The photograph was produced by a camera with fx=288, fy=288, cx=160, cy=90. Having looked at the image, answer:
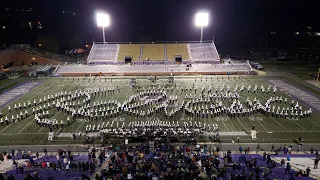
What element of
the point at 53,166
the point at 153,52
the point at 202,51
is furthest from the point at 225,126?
Result: the point at 153,52

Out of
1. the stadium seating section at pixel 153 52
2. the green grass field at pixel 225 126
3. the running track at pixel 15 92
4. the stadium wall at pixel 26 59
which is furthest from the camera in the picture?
the stadium wall at pixel 26 59

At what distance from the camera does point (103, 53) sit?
54.3 meters

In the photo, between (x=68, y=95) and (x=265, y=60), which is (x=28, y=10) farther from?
(x=265, y=60)

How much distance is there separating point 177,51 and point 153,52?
180 inches

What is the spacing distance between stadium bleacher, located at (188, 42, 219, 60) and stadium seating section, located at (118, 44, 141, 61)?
9.97 m

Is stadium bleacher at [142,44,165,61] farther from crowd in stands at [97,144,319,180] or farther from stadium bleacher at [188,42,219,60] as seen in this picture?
crowd in stands at [97,144,319,180]

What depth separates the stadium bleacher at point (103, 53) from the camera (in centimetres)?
5216

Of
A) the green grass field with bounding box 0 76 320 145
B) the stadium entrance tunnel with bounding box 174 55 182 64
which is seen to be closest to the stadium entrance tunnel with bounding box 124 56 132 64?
the stadium entrance tunnel with bounding box 174 55 182 64

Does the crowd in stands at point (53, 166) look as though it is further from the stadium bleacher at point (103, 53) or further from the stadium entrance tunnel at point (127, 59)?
the stadium bleacher at point (103, 53)

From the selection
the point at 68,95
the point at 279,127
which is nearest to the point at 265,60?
the point at 279,127

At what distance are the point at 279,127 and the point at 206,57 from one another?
2929cm

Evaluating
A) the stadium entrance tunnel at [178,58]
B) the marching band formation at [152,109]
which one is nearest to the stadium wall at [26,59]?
the stadium entrance tunnel at [178,58]

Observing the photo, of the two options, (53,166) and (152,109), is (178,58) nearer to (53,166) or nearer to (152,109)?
(152,109)

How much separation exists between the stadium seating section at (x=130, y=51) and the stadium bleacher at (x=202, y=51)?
9972mm
